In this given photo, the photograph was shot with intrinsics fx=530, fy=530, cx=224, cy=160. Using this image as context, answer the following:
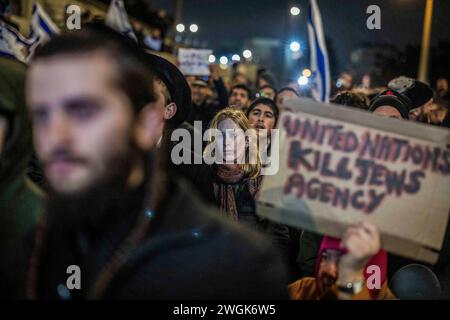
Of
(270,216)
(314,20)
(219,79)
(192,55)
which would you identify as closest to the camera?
(270,216)

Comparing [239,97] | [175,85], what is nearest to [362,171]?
[175,85]

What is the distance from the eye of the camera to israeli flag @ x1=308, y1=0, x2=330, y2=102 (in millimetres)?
6328

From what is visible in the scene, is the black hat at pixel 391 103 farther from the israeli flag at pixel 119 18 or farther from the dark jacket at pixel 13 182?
the israeli flag at pixel 119 18

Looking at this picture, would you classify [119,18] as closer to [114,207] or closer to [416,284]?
[416,284]

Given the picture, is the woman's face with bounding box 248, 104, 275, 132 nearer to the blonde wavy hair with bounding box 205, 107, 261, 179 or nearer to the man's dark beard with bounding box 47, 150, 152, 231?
the blonde wavy hair with bounding box 205, 107, 261, 179

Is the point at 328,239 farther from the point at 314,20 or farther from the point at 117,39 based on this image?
the point at 314,20

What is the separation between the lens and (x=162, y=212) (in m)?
1.62

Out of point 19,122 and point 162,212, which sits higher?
point 19,122

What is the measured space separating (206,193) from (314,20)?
12.0 feet

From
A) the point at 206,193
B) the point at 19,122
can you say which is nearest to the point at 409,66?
the point at 206,193

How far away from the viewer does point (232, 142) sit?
3.84 metres

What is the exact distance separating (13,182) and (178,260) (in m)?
0.70

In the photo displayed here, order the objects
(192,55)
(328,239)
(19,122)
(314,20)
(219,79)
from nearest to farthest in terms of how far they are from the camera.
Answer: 1. (19,122)
2. (328,239)
3. (314,20)
4. (219,79)
5. (192,55)

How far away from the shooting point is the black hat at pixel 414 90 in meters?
4.98
